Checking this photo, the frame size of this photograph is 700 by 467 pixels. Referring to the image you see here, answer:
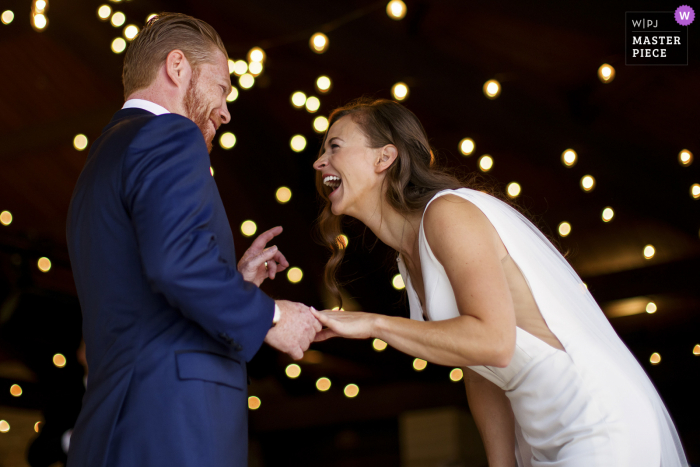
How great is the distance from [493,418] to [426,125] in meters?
3.31

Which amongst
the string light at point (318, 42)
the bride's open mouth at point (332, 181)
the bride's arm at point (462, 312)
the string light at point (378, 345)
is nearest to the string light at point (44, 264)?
the string light at point (378, 345)

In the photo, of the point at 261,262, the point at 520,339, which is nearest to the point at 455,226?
the point at 520,339

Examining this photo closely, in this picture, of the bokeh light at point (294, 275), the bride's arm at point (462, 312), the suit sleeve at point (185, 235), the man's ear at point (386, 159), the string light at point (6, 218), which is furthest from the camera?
the string light at point (6, 218)

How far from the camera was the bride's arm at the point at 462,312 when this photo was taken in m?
1.40

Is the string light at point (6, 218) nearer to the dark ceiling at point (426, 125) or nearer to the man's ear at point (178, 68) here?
the dark ceiling at point (426, 125)

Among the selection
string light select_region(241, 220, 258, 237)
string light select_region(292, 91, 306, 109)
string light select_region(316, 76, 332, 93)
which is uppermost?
string light select_region(316, 76, 332, 93)

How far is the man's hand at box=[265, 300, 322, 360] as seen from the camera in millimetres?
1408

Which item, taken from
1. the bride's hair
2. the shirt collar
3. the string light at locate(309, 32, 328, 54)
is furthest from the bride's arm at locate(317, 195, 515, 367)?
the string light at locate(309, 32, 328, 54)

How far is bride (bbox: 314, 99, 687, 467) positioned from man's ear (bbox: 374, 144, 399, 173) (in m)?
0.13

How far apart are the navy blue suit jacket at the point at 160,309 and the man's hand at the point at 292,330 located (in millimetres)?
74

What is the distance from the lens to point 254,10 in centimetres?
309

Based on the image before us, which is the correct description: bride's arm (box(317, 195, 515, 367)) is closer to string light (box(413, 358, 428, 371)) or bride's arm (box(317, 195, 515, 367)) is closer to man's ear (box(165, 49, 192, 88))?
man's ear (box(165, 49, 192, 88))

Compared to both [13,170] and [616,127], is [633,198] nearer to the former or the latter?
[616,127]

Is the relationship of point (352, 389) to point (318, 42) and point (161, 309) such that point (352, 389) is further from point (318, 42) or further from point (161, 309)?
point (161, 309)
